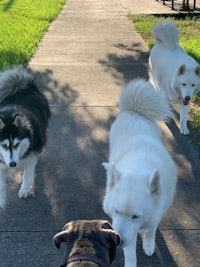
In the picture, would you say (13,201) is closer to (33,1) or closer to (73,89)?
(73,89)

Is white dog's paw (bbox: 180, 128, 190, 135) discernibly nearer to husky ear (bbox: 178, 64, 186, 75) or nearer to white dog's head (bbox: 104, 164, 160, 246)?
husky ear (bbox: 178, 64, 186, 75)

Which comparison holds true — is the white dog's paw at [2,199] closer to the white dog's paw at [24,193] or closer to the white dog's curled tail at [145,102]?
the white dog's paw at [24,193]

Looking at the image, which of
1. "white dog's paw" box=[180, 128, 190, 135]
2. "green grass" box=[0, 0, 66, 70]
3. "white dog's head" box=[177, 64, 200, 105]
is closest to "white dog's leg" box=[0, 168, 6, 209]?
"white dog's paw" box=[180, 128, 190, 135]

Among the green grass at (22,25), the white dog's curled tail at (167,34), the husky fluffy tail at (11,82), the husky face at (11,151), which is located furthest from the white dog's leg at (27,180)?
the green grass at (22,25)

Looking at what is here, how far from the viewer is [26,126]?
14.5 ft

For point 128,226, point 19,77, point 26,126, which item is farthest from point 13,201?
point 128,226

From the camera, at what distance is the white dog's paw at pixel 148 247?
3752mm

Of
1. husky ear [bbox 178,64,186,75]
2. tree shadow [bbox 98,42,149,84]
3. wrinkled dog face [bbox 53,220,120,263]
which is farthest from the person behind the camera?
tree shadow [bbox 98,42,149,84]

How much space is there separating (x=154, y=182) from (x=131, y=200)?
0.83 ft

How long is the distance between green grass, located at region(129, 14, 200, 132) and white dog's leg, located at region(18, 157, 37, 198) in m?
2.82

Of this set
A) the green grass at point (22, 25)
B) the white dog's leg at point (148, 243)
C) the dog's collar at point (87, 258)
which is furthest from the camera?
the green grass at point (22, 25)

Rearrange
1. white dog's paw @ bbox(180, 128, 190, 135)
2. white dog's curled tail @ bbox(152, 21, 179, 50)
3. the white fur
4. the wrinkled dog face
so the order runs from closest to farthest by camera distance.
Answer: the wrinkled dog face, the white fur, white dog's paw @ bbox(180, 128, 190, 135), white dog's curled tail @ bbox(152, 21, 179, 50)

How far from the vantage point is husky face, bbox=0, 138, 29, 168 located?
13.7 ft

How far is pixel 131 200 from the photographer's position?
301 cm
